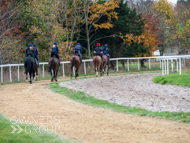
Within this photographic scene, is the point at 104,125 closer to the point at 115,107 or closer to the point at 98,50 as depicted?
the point at 115,107

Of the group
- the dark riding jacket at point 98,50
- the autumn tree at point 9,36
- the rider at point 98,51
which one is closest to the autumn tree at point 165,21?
the autumn tree at point 9,36

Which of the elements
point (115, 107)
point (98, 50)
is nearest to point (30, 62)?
point (98, 50)

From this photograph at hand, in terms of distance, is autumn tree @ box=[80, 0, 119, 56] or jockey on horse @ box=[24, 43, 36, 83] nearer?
jockey on horse @ box=[24, 43, 36, 83]

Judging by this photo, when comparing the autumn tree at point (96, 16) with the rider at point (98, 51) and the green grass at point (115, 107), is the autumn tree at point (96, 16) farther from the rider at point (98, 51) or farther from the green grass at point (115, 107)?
the green grass at point (115, 107)

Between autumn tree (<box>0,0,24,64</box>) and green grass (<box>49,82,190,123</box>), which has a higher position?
autumn tree (<box>0,0,24,64</box>)

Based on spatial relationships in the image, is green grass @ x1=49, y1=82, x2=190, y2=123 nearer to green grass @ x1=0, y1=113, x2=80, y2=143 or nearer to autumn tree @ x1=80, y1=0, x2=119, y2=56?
green grass @ x1=0, y1=113, x2=80, y2=143

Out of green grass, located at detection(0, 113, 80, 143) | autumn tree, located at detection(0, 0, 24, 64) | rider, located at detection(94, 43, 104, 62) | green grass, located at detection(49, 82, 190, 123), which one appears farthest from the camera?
rider, located at detection(94, 43, 104, 62)

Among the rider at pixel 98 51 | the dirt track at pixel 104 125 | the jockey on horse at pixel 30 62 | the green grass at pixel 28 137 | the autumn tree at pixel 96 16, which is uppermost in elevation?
the autumn tree at pixel 96 16

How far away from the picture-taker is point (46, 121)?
7789mm

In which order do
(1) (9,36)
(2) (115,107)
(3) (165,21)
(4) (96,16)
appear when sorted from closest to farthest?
1. (2) (115,107)
2. (1) (9,36)
3. (4) (96,16)
4. (3) (165,21)

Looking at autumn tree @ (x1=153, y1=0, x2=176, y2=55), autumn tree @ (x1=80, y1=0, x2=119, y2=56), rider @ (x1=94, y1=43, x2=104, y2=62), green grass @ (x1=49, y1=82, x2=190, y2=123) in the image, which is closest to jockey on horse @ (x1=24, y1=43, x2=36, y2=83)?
rider @ (x1=94, y1=43, x2=104, y2=62)

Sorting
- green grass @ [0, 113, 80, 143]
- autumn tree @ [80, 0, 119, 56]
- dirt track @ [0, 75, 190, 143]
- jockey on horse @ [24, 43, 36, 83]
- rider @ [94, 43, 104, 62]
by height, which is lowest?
dirt track @ [0, 75, 190, 143]

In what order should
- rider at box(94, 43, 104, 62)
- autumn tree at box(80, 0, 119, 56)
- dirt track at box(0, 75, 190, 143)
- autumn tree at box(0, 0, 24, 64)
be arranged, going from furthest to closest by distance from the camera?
autumn tree at box(80, 0, 119, 56) → rider at box(94, 43, 104, 62) → autumn tree at box(0, 0, 24, 64) → dirt track at box(0, 75, 190, 143)

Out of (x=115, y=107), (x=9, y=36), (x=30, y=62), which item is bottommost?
(x=115, y=107)
